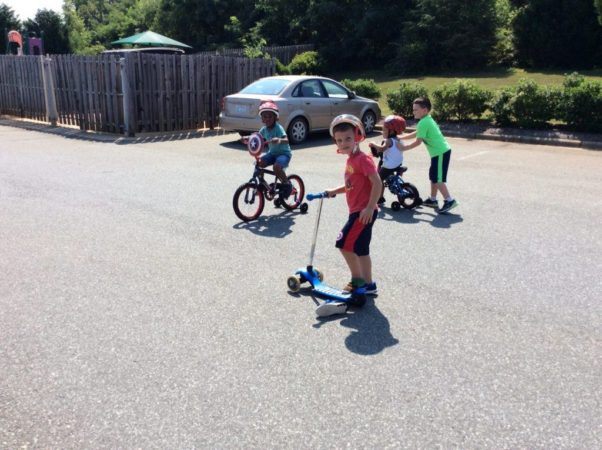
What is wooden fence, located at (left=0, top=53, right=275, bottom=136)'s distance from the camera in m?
14.9

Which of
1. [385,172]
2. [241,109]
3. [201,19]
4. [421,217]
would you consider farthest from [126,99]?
[201,19]

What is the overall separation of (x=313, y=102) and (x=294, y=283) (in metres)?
9.67

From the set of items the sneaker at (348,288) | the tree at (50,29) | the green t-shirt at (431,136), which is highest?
the tree at (50,29)

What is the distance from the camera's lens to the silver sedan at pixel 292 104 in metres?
13.3

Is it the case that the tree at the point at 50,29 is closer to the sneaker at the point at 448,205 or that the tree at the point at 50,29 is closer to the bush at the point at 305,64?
the bush at the point at 305,64

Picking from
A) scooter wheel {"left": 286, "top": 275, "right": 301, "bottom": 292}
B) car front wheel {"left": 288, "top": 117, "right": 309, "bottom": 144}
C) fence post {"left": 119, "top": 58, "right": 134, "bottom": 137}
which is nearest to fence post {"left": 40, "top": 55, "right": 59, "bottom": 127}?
fence post {"left": 119, "top": 58, "right": 134, "bottom": 137}

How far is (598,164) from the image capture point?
439 inches

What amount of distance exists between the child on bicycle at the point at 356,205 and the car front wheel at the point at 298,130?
902 cm

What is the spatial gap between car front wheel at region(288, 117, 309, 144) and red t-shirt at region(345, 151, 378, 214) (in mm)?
9062

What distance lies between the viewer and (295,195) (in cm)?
797

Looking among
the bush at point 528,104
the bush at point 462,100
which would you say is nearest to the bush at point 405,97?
the bush at point 462,100

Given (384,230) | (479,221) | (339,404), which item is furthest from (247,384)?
(479,221)

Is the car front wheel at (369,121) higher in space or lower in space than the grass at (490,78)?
lower

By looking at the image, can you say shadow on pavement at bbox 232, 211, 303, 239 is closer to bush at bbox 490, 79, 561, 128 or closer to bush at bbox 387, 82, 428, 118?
bush at bbox 490, 79, 561, 128
